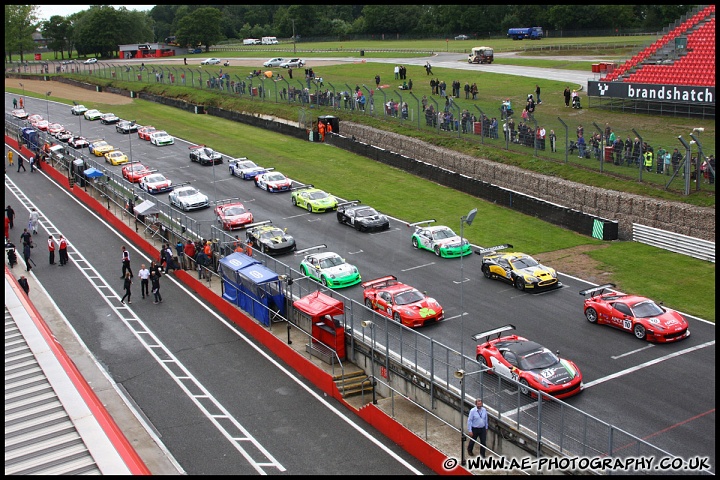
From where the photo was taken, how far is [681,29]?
58094mm

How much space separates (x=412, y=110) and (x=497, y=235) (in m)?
20.2

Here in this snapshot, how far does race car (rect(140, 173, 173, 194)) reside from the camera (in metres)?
50.0

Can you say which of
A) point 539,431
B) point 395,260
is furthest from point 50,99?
point 539,431

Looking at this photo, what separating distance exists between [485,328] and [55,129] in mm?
55878

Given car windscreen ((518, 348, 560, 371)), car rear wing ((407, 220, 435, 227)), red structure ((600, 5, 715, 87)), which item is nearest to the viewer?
car windscreen ((518, 348, 560, 371))

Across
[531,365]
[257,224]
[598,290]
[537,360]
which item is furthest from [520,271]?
[257,224]

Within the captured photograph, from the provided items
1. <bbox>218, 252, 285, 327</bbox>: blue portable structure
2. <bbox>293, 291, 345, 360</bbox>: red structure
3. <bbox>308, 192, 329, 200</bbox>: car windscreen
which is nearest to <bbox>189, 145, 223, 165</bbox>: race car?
<bbox>308, 192, 329, 200</bbox>: car windscreen

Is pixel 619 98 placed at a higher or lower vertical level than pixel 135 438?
higher

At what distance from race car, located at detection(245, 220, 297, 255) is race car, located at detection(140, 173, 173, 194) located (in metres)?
13.6

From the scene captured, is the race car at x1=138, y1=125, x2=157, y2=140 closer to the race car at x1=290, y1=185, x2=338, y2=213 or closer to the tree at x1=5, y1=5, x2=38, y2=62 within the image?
the race car at x1=290, y1=185, x2=338, y2=213

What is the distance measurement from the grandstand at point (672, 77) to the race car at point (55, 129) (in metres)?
45.2

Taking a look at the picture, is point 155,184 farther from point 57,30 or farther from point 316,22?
point 57,30

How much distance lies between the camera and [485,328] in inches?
1080

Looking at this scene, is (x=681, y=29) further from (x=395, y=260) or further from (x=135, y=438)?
(x=135, y=438)
